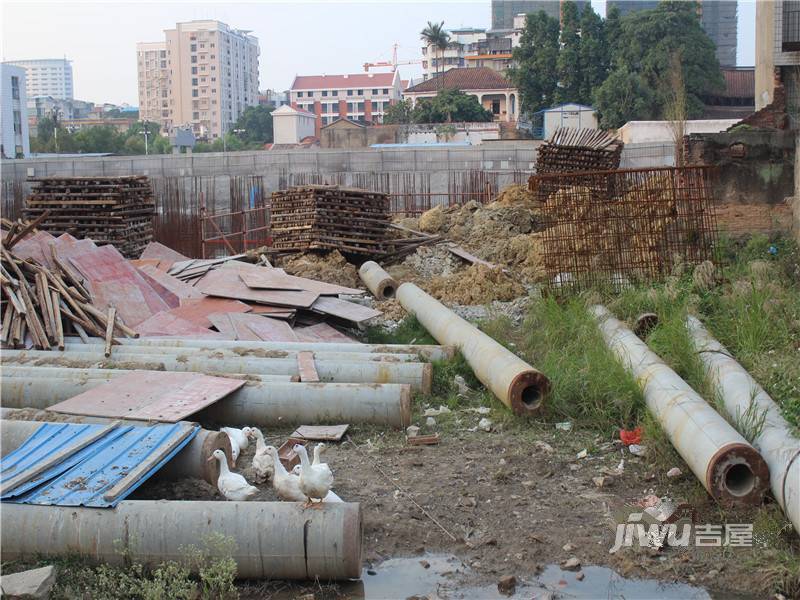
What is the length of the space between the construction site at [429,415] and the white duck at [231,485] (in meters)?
0.02

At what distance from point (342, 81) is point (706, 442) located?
9766 cm

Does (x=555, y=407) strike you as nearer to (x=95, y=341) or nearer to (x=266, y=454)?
(x=266, y=454)

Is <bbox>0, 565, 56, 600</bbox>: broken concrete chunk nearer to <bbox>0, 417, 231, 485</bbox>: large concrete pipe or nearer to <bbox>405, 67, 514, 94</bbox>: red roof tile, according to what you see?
<bbox>0, 417, 231, 485</bbox>: large concrete pipe

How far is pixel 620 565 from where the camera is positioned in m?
5.03

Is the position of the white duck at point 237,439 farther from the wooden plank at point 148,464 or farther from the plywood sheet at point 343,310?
the plywood sheet at point 343,310

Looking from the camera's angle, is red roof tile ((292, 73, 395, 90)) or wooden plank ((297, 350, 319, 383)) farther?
red roof tile ((292, 73, 395, 90))

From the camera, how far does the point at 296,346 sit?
29.3 feet

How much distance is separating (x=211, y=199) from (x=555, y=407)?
65.1ft

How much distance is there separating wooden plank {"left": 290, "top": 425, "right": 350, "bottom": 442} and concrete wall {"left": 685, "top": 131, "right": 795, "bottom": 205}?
7655mm

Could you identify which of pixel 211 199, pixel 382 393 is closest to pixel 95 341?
pixel 382 393

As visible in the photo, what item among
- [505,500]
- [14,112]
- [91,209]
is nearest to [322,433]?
[505,500]

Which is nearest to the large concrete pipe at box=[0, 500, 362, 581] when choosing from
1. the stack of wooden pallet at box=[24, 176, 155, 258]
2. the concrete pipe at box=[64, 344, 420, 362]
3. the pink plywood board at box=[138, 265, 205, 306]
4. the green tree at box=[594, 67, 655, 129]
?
the concrete pipe at box=[64, 344, 420, 362]

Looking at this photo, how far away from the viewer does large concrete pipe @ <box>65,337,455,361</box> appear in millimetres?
8828

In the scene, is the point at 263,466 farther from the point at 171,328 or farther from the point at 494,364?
the point at 171,328
